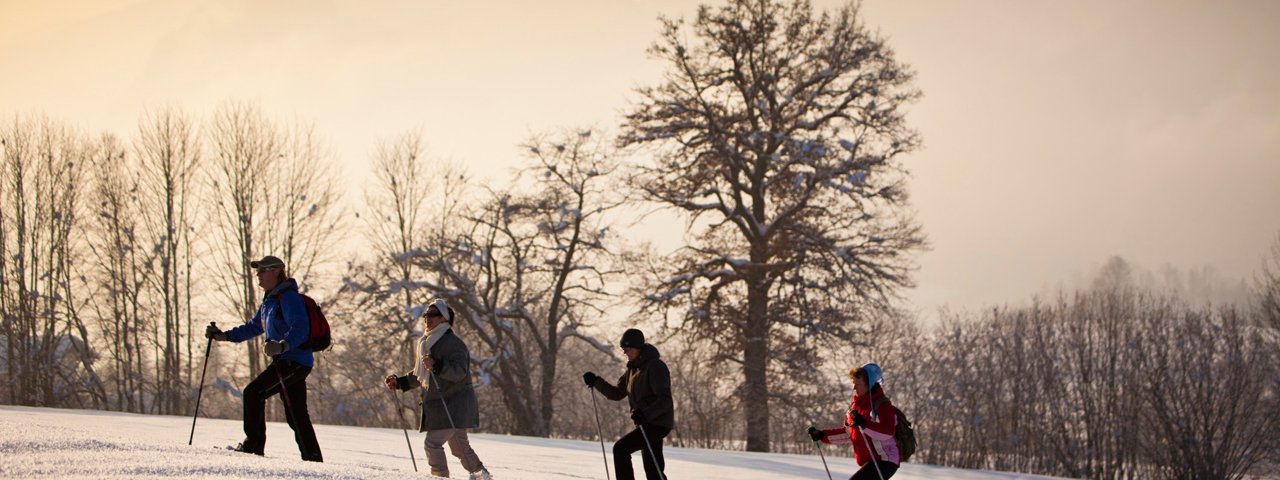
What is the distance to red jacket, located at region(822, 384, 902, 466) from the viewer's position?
27.0 ft

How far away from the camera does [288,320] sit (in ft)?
29.0

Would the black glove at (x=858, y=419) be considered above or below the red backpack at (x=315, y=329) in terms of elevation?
below

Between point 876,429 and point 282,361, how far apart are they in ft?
16.0

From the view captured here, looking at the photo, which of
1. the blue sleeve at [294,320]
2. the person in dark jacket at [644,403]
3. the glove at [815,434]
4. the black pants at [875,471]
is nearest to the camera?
the black pants at [875,471]

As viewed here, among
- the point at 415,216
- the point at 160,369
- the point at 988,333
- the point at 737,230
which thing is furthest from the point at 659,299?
the point at 988,333

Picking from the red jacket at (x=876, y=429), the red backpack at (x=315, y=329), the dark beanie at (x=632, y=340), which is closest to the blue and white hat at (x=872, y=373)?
the red jacket at (x=876, y=429)

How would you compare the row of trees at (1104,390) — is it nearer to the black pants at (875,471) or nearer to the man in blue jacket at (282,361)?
the black pants at (875,471)

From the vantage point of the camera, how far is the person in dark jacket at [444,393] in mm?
9094

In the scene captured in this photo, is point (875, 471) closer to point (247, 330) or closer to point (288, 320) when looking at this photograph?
point (288, 320)

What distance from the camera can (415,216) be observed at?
117ft

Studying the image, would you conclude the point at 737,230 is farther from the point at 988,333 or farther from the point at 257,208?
the point at 988,333

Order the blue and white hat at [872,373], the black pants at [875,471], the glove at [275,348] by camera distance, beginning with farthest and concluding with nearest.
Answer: the glove at [275,348]
the black pants at [875,471]
the blue and white hat at [872,373]

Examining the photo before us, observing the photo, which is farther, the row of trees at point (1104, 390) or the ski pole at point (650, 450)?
the row of trees at point (1104, 390)

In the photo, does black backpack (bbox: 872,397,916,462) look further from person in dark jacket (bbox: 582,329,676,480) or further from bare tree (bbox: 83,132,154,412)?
bare tree (bbox: 83,132,154,412)
